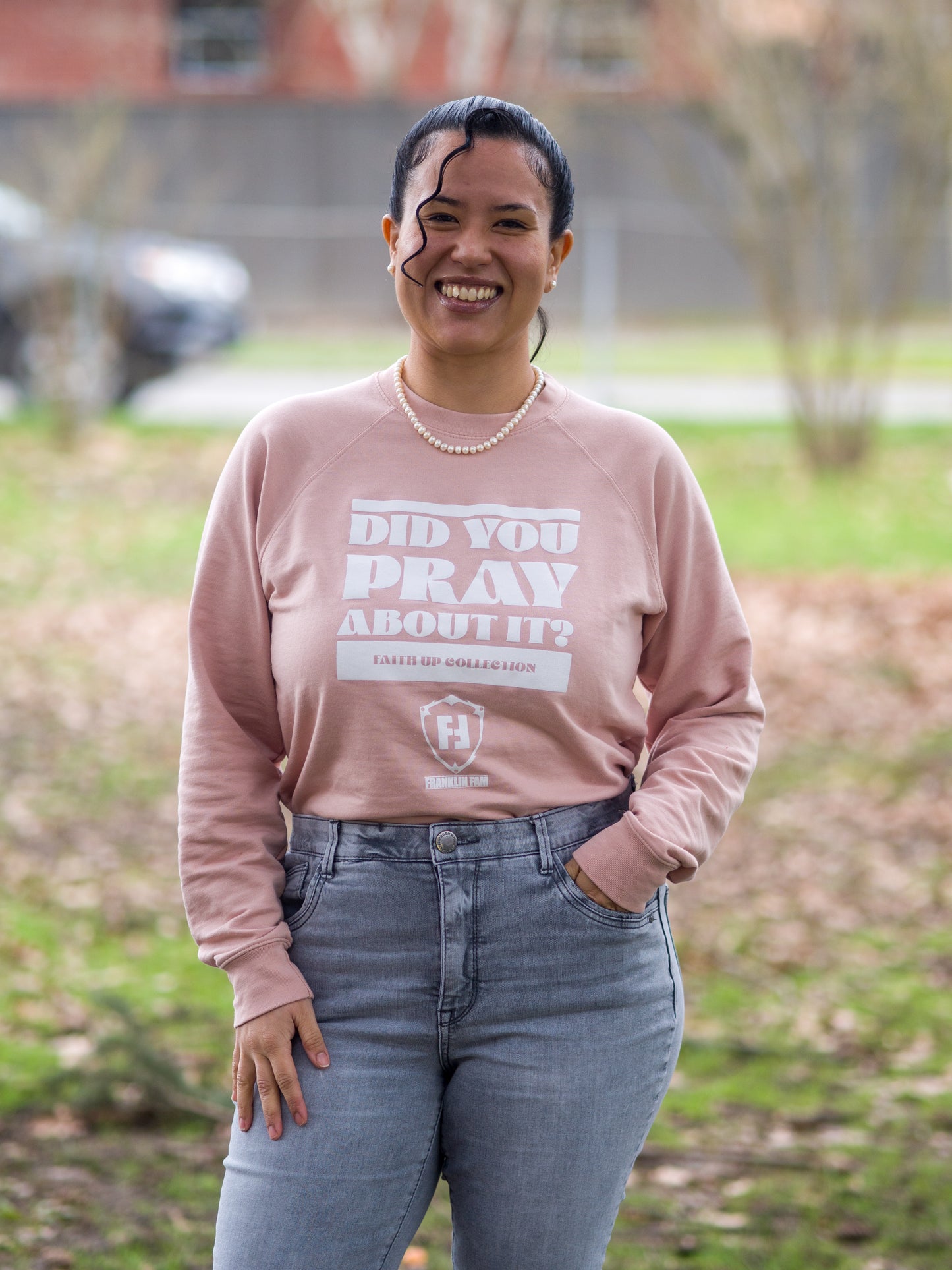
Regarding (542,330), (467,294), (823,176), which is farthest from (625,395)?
(467,294)

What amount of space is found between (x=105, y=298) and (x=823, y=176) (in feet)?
19.2

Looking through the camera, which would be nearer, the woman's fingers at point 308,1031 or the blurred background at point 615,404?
the woman's fingers at point 308,1031

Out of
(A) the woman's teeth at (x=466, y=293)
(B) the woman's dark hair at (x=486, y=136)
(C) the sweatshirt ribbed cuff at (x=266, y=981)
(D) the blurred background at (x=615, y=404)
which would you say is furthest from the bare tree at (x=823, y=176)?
(C) the sweatshirt ribbed cuff at (x=266, y=981)

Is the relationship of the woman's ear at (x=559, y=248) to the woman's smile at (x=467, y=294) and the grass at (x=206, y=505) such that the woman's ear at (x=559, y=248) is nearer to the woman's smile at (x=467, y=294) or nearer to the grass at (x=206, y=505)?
the woman's smile at (x=467, y=294)

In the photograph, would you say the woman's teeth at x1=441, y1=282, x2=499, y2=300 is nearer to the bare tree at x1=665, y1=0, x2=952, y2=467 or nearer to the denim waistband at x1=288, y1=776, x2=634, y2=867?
the denim waistband at x1=288, y1=776, x2=634, y2=867

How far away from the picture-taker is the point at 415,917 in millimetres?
1889

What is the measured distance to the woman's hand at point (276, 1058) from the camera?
186 cm

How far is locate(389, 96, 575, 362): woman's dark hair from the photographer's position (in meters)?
1.96

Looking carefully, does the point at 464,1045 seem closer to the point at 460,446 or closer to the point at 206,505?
the point at 460,446

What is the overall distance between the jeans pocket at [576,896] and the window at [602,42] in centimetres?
1738

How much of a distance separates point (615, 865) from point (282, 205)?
65.8 ft

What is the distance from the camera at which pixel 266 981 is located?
6.21ft

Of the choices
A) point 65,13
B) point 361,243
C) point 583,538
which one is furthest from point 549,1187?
point 65,13

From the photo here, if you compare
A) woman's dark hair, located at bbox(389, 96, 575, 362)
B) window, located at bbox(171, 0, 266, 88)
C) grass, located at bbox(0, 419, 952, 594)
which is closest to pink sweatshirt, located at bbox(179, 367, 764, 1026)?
woman's dark hair, located at bbox(389, 96, 575, 362)
